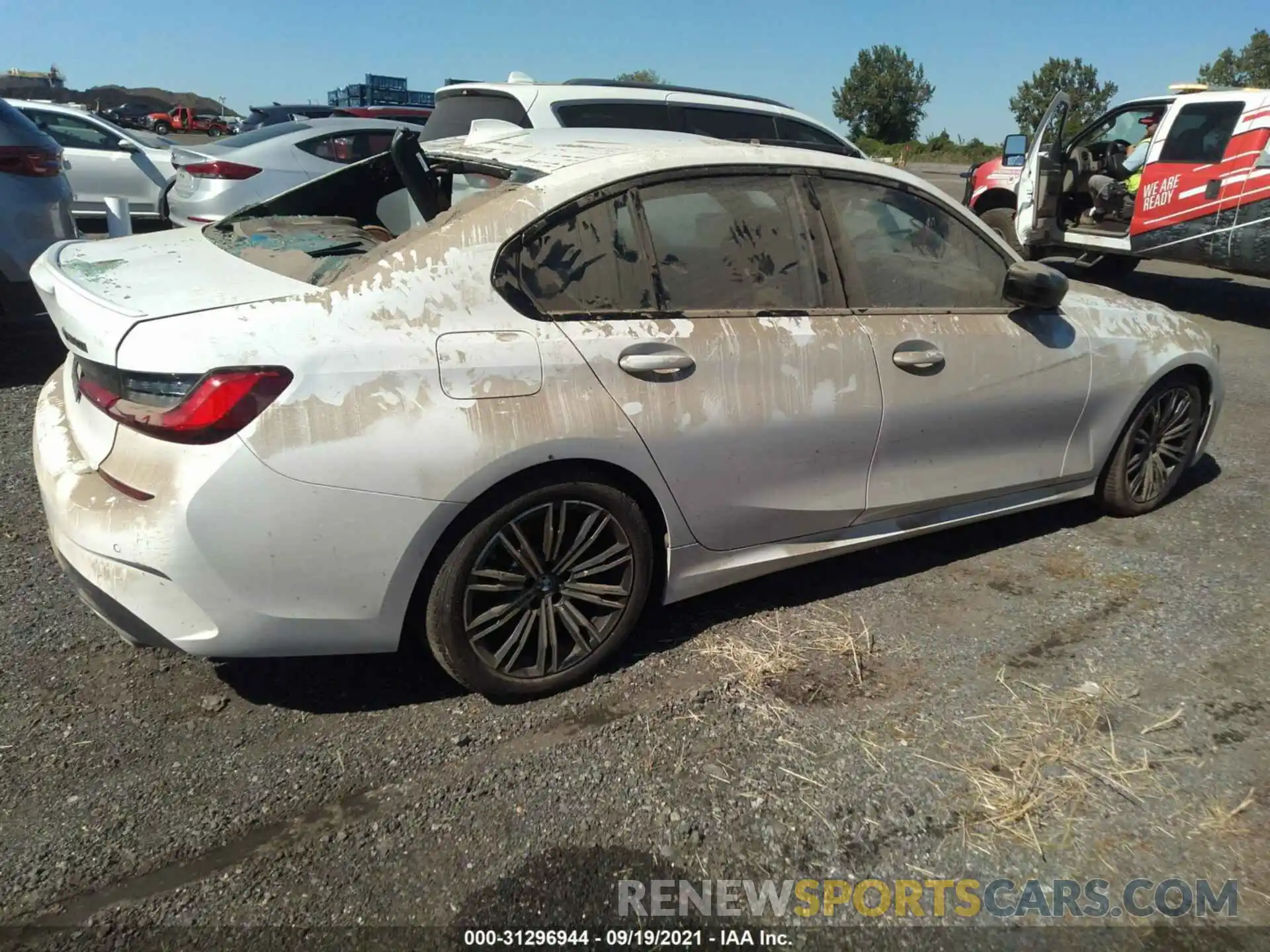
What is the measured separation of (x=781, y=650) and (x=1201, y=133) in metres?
8.29

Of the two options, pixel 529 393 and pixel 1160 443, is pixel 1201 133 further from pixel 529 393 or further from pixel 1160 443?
pixel 529 393

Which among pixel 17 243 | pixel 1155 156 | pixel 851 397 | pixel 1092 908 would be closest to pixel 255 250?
pixel 851 397

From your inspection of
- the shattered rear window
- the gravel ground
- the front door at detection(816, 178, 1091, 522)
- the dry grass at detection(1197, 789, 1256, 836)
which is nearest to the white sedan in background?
the shattered rear window

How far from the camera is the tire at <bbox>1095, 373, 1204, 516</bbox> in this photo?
4.23 m

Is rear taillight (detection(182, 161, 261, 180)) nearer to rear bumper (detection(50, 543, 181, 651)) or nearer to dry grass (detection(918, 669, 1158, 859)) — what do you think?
rear bumper (detection(50, 543, 181, 651))

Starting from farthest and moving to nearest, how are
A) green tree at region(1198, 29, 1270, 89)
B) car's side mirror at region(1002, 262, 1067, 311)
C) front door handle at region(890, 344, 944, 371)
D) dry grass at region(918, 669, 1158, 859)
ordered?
green tree at region(1198, 29, 1270, 89) < car's side mirror at region(1002, 262, 1067, 311) < front door handle at region(890, 344, 944, 371) < dry grass at region(918, 669, 1158, 859)

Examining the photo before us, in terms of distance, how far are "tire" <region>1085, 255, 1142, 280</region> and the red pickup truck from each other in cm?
3738

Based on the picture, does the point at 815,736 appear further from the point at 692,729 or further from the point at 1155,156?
the point at 1155,156

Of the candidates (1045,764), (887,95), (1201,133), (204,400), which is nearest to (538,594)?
(204,400)

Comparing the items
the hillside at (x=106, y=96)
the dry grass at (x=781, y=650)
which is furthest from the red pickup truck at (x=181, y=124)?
the dry grass at (x=781, y=650)

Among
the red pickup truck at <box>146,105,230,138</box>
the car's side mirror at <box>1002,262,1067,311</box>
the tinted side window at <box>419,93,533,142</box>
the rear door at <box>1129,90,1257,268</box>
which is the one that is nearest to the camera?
the car's side mirror at <box>1002,262,1067,311</box>

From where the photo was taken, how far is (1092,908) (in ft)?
7.30

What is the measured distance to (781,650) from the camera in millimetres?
3191

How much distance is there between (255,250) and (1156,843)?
3.01 m
